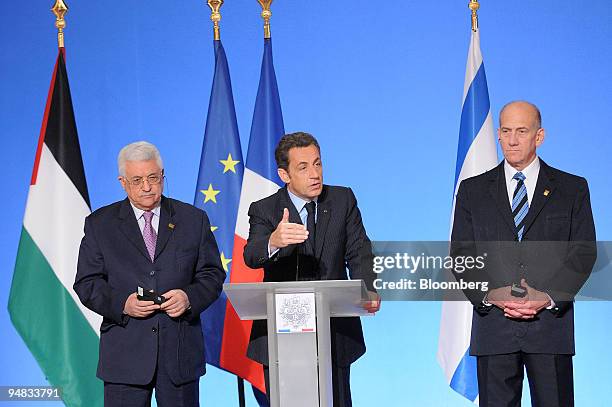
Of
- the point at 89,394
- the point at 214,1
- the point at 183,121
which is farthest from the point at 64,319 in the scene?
the point at 214,1

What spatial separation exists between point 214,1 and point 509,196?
226 cm

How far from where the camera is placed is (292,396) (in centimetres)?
275

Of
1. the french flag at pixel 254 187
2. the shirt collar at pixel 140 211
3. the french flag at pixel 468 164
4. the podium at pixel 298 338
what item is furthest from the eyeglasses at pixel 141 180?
the french flag at pixel 468 164

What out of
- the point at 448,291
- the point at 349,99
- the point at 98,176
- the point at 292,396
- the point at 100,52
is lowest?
the point at 292,396

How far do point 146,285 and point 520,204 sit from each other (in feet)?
4.68

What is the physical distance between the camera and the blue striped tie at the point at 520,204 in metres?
3.17

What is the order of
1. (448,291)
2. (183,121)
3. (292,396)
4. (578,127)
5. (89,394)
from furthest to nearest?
1. (183,121)
2. (578,127)
3. (89,394)
4. (448,291)
5. (292,396)

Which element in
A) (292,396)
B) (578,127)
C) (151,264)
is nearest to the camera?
(292,396)

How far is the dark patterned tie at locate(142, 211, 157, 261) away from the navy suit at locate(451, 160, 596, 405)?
3.77 ft

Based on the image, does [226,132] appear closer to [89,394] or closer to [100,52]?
[100,52]

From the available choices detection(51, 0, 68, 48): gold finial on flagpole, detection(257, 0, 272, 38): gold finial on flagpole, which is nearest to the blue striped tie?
detection(257, 0, 272, 38): gold finial on flagpole

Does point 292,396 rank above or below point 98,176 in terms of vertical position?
below

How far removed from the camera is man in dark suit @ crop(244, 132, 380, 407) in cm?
323

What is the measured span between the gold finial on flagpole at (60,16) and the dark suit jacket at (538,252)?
8.78ft
